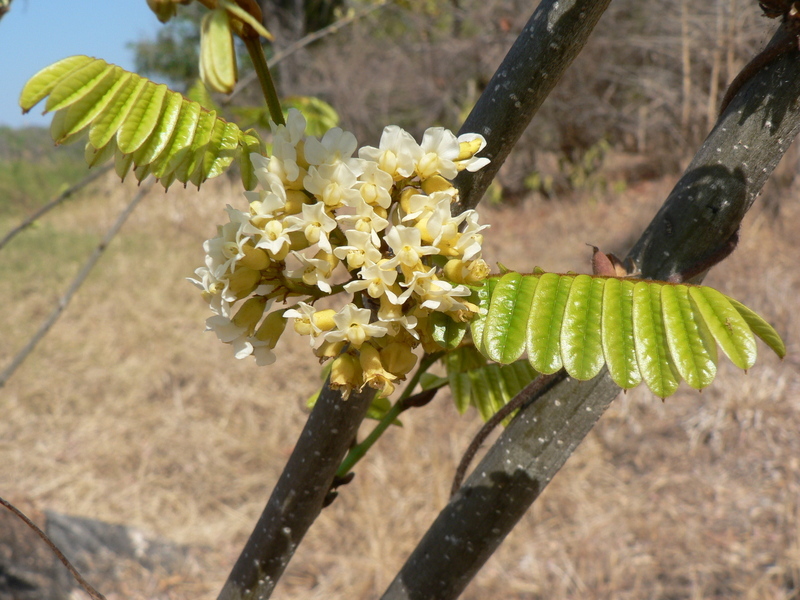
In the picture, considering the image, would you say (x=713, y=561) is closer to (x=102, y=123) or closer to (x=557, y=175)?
(x=102, y=123)

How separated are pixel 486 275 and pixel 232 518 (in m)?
3.36

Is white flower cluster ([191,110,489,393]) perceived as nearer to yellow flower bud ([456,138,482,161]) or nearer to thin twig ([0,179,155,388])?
yellow flower bud ([456,138,482,161])

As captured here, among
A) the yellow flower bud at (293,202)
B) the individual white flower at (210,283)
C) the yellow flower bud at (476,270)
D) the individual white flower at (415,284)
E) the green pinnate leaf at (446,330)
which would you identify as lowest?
the green pinnate leaf at (446,330)

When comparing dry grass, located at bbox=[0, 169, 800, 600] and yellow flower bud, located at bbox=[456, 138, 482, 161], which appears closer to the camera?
yellow flower bud, located at bbox=[456, 138, 482, 161]

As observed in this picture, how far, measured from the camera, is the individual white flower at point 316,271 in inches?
22.2

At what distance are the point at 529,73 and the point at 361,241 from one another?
10.3 inches

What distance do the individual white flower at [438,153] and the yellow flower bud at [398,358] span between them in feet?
0.57

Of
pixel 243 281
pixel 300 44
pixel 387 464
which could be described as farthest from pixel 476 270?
pixel 387 464

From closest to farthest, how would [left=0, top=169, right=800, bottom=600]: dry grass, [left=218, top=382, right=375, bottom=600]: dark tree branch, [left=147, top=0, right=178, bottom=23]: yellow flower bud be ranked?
[left=147, top=0, right=178, bottom=23]: yellow flower bud → [left=218, top=382, right=375, bottom=600]: dark tree branch → [left=0, top=169, right=800, bottom=600]: dry grass

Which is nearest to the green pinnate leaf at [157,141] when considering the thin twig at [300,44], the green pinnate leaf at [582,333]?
the green pinnate leaf at [582,333]

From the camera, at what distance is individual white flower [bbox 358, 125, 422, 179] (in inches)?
22.4

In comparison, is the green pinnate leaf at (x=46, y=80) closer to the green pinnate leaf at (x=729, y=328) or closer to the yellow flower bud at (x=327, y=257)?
the yellow flower bud at (x=327, y=257)

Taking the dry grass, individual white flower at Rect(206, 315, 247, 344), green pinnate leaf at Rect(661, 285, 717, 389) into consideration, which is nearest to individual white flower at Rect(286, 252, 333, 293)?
individual white flower at Rect(206, 315, 247, 344)

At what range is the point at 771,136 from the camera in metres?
0.67
